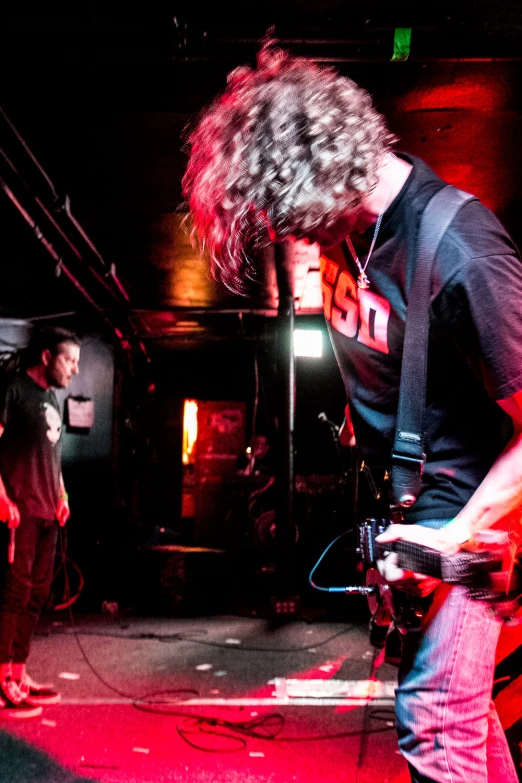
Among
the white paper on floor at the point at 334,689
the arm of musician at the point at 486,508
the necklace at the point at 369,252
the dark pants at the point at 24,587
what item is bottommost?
the white paper on floor at the point at 334,689

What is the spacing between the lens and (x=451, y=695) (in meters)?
1.12

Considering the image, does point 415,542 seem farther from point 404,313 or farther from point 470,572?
point 404,313

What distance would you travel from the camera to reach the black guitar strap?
47.5 inches

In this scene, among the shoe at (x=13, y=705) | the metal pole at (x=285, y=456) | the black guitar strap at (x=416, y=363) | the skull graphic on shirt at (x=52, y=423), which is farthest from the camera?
the metal pole at (x=285, y=456)

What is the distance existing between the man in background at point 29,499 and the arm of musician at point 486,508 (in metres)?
2.85

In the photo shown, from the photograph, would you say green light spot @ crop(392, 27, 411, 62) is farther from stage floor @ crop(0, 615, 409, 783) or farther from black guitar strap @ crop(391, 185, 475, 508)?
stage floor @ crop(0, 615, 409, 783)

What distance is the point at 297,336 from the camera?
8.55 m

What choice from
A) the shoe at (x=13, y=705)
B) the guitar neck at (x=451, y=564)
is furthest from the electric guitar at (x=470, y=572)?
the shoe at (x=13, y=705)

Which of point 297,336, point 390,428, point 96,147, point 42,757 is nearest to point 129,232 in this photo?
point 96,147

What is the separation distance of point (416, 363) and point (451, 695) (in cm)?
66

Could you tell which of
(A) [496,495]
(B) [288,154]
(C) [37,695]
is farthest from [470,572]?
(C) [37,695]

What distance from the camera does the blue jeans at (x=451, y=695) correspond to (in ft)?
3.62

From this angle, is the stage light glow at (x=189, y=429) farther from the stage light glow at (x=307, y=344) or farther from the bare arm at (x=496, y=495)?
the bare arm at (x=496, y=495)

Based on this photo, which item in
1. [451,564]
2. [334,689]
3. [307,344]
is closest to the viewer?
[451,564]
